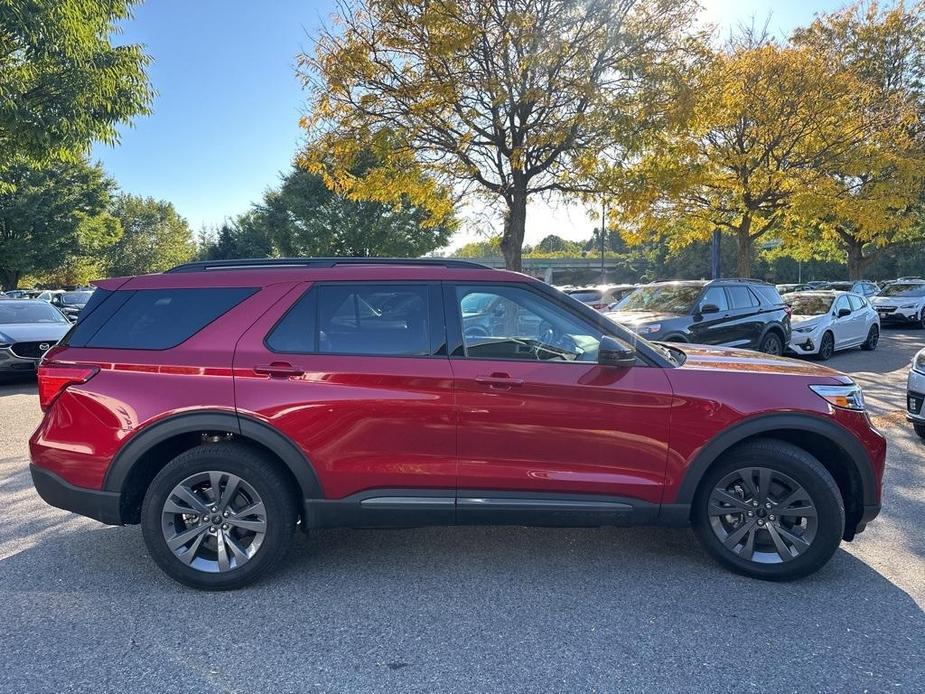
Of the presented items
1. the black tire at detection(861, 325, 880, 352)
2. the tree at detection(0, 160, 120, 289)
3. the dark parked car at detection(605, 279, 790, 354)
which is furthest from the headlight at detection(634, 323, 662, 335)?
the tree at detection(0, 160, 120, 289)

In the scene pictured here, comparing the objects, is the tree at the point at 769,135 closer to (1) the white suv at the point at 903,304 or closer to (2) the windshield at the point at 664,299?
(2) the windshield at the point at 664,299

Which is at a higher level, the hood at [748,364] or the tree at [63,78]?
the tree at [63,78]

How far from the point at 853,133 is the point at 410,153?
13.1m

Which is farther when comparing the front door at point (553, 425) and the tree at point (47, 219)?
the tree at point (47, 219)

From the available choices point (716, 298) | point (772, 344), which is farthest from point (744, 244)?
point (716, 298)

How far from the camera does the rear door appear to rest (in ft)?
10.4

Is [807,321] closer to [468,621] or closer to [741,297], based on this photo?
[741,297]

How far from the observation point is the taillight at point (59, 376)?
10.9 feet

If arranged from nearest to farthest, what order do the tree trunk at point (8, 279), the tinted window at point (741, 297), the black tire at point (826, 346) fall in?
the tinted window at point (741, 297) → the black tire at point (826, 346) → the tree trunk at point (8, 279)

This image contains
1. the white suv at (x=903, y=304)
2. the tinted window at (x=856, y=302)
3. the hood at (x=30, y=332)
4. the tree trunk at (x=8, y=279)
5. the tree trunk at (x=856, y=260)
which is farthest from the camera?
the tree trunk at (x=8, y=279)

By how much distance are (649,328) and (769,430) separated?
6026mm

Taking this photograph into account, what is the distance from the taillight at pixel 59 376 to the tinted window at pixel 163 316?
6.3 inches

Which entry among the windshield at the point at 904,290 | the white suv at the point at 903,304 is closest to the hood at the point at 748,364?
the white suv at the point at 903,304

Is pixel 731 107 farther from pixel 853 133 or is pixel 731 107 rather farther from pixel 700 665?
pixel 700 665
